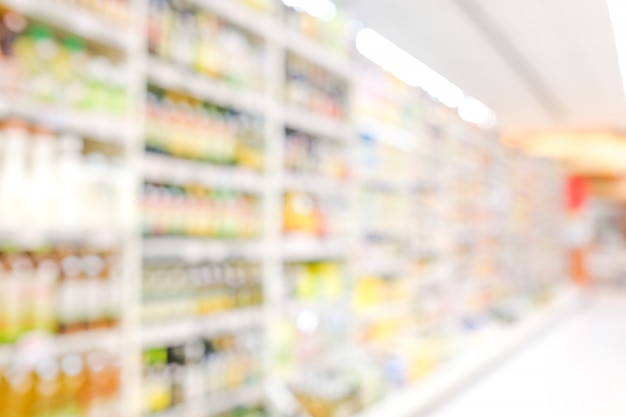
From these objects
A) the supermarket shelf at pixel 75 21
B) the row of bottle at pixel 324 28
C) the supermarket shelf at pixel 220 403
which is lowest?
the supermarket shelf at pixel 220 403

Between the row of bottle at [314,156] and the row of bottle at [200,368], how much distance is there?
102cm

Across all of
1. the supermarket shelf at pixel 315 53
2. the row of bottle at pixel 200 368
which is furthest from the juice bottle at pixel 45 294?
the supermarket shelf at pixel 315 53

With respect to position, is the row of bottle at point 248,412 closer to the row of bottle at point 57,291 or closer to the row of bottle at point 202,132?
the row of bottle at point 57,291

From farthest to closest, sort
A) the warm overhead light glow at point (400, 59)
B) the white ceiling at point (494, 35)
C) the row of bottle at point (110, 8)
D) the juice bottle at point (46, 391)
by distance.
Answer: the row of bottle at point (110, 8)
the juice bottle at point (46, 391)
the warm overhead light glow at point (400, 59)
the white ceiling at point (494, 35)

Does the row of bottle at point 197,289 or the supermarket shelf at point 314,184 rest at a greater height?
the supermarket shelf at point 314,184

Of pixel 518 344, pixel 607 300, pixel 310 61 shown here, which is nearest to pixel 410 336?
pixel 518 344

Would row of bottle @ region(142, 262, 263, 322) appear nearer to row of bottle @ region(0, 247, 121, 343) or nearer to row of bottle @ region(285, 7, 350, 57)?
row of bottle @ region(0, 247, 121, 343)

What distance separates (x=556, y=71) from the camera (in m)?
3.02

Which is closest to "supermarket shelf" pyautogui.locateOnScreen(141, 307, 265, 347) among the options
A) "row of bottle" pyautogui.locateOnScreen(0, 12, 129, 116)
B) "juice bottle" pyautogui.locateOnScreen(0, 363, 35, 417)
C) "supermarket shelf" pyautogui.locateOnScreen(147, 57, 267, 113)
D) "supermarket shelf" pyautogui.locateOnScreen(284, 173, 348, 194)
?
"juice bottle" pyautogui.locateOnScreen(0, 363, 35, 417)

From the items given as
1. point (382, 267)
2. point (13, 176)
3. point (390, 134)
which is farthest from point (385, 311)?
point (13, 176)

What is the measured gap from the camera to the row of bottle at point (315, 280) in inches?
134

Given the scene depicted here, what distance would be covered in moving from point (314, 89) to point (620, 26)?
255cm

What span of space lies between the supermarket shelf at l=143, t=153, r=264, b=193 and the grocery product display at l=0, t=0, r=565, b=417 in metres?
0.01

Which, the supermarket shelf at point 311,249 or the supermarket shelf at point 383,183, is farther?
the supermarket shelf at point 383,183
